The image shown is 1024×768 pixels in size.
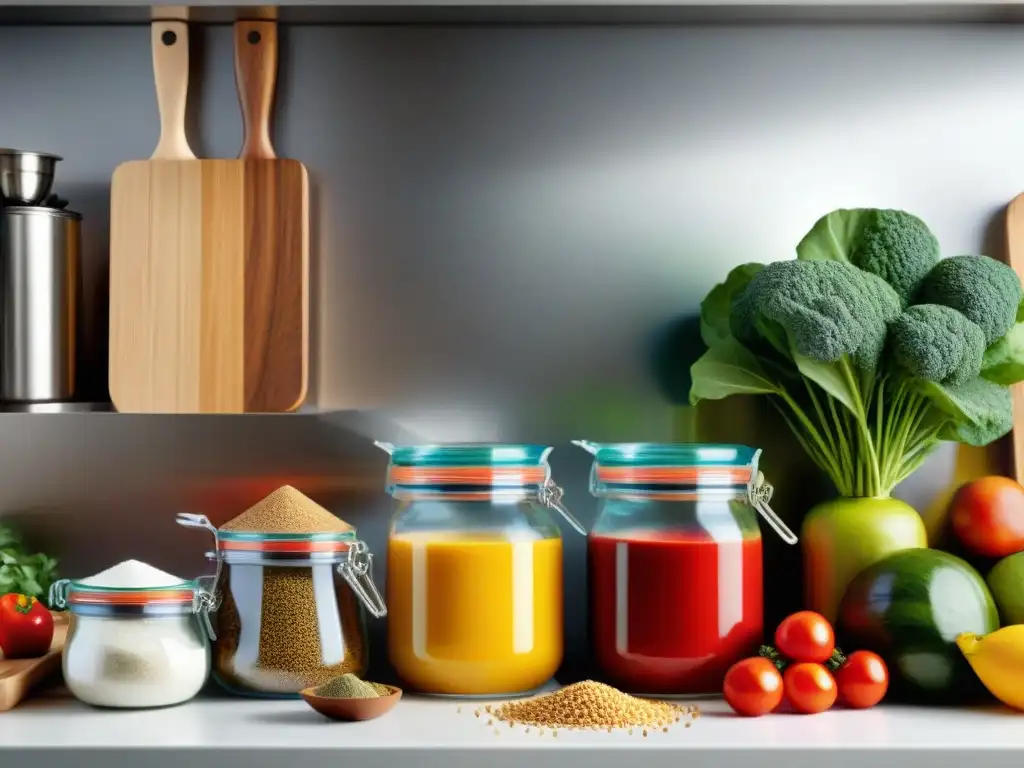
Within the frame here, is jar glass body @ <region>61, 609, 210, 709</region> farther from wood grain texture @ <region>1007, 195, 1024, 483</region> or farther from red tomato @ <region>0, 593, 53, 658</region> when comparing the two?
wood grain texture @ <region>1007, 195, 1024, 483</region>

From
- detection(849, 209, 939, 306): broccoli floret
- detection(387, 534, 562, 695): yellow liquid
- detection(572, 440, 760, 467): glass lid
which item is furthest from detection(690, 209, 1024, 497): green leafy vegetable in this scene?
detection(387, 534, 562, 695): yellow liquid

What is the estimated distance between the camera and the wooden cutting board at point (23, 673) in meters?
1.11

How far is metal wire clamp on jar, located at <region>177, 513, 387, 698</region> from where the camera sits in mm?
1178

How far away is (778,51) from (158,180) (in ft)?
2.68

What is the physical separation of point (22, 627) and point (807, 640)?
82cm

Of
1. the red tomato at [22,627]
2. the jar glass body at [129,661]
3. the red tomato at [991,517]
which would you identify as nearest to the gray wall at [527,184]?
the red tomato at [991,517]

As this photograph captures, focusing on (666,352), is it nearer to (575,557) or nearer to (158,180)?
(575,557)

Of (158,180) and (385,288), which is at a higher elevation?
(158,180)

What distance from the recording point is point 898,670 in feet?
3.83

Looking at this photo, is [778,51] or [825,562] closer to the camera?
[825,562]

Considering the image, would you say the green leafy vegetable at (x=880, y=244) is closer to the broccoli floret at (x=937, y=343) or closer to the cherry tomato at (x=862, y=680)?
the broccoli floret at (x=937, y=343)

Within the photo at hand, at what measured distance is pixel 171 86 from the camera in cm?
147

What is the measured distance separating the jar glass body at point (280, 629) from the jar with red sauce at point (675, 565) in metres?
0.29

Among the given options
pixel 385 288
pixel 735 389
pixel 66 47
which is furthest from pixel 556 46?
pixel 66 47
